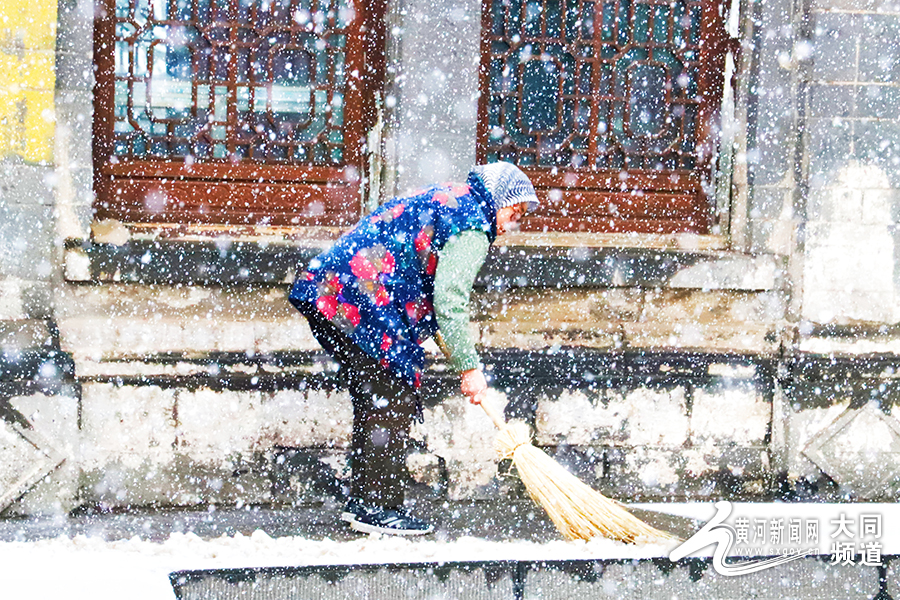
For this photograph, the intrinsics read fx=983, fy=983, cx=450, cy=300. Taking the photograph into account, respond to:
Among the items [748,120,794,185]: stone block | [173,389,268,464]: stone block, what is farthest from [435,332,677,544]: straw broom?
[748,120,794,185]: stone block

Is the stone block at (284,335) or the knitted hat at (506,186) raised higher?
the knitted hat at (506,186)

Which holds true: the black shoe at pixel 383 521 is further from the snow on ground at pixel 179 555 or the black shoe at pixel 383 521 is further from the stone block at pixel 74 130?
the stone block at pixel 74 130

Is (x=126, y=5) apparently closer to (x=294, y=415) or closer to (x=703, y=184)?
(x=294, y=415)

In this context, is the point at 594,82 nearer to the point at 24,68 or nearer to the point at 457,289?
the point at 457,289

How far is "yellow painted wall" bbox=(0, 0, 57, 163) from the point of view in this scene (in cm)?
460

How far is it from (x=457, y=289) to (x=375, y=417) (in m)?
0.63

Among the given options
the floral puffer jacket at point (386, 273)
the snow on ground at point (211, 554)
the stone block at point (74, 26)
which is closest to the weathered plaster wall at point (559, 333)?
the stone block at point (74, 26)

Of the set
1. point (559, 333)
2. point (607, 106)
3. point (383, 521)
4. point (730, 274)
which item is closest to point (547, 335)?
point (559, 333)

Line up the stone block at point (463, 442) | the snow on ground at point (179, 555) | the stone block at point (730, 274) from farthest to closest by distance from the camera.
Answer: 1. the stone block at point (730, 274)
2. the stone block at point (463, 442)
3. the snow on ground at point (179, 555)

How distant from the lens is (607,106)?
5.37 metres

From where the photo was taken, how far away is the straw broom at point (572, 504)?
3.68m

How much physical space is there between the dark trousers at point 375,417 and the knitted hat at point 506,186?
781 millimetres

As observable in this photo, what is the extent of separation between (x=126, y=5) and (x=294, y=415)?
2.22m

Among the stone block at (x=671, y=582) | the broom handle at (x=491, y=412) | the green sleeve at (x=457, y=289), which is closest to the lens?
the stone block at (x=671, y=582)
